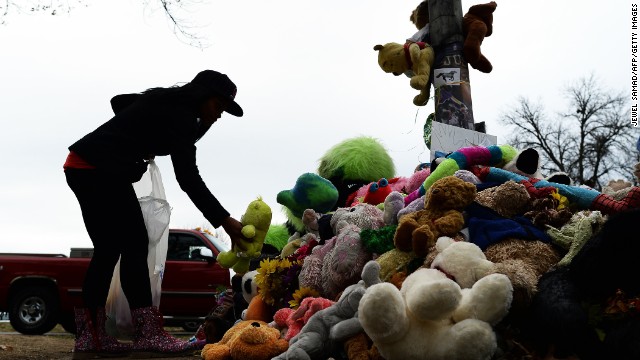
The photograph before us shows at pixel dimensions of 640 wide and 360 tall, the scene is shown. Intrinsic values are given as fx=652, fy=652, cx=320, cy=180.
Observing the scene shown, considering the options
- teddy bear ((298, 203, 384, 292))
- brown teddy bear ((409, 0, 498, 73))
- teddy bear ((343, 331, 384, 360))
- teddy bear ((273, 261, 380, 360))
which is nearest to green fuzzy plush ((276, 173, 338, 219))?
teddy bear ((298, 203, 384, 292))

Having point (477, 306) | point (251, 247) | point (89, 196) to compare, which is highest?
point (89, 196)

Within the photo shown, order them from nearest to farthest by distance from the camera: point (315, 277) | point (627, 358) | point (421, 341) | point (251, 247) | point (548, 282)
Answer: point (627, 358) < point (421, 341) < point (548, 282) < point (315, 277) < point (251, 247)

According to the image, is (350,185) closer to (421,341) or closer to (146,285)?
(146,285)

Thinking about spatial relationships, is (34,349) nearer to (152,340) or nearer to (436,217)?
(152,340)

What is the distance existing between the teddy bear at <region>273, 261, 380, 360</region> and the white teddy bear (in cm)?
29

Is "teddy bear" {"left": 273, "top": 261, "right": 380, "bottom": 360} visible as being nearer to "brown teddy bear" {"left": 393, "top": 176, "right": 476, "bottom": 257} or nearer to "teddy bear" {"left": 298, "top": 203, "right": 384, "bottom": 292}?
"brown teddy bear" {"left": 393, "top": 176, "right": 476, "bottom": 257}

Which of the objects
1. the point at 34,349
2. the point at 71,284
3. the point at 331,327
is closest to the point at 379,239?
the point at 331,327

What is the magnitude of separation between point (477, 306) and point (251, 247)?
5.66 ft

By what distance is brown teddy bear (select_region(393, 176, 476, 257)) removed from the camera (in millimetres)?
2289

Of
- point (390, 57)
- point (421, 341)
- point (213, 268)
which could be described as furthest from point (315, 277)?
point (213, 268)

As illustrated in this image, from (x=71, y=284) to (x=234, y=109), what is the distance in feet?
23.1

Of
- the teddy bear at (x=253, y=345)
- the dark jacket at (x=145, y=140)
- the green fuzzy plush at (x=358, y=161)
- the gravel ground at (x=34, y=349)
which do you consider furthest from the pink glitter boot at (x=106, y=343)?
the green fuzzy plush at (x=358, y=161)

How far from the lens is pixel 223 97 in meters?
3.59

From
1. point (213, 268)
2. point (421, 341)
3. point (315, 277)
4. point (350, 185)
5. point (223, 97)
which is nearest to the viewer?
point (421, 341)
